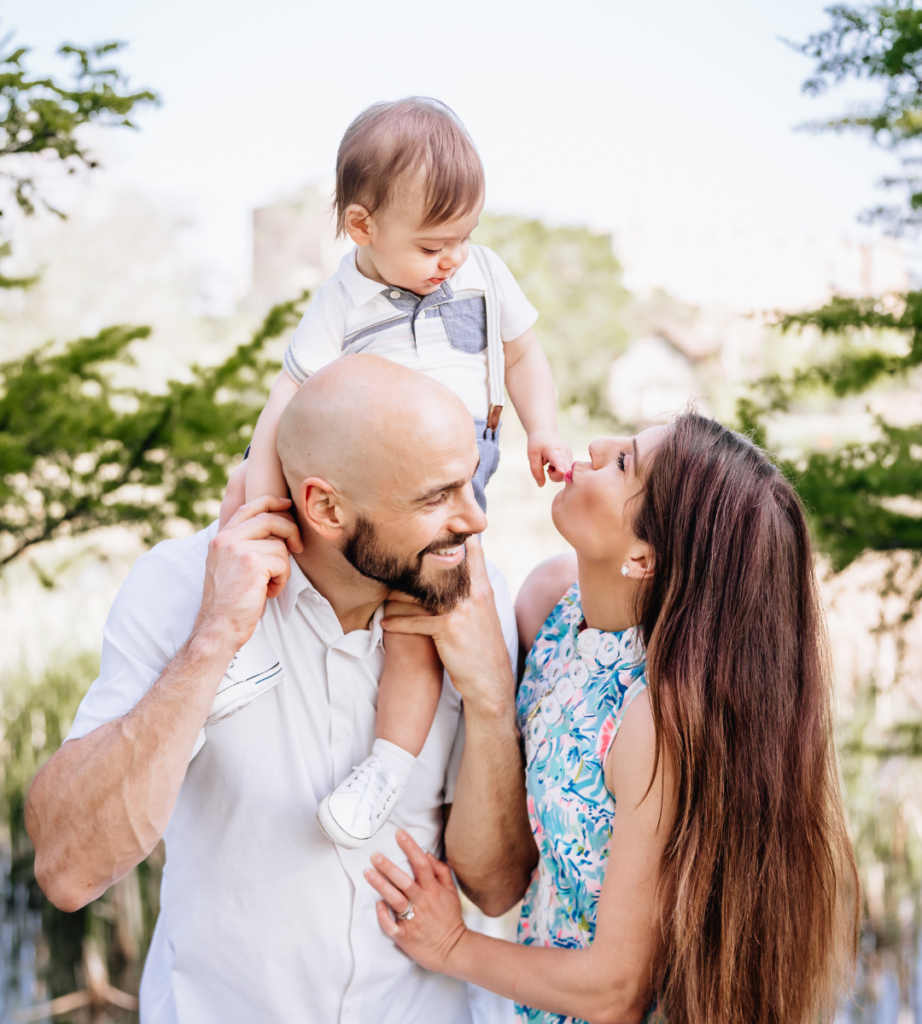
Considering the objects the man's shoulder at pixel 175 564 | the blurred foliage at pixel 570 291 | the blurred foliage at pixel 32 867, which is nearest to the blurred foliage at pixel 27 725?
the blurred foliage at pixel 32 867

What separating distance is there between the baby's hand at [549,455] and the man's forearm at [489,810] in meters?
0.50

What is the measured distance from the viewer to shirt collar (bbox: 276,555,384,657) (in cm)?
194

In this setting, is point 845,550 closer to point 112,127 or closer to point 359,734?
point 359,734

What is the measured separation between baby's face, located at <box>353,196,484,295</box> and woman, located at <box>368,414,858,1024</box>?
0.51 meters

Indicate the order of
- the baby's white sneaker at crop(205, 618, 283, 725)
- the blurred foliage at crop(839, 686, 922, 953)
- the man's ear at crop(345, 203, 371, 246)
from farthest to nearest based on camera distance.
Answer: the blurred foliage at crop(839, 686, 922, 953) → the man's ear at crop(345, 203, 371, 246) → the baby's white sneaker at crop(205, 618, 283, 725)

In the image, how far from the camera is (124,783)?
5.33 ft

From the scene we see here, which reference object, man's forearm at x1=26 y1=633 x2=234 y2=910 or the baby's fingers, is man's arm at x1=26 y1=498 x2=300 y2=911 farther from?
the baby's fingers

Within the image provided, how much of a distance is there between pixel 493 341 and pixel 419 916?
1224mm

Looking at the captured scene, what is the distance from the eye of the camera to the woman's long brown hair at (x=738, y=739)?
169 centimetres

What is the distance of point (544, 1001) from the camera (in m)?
1.77

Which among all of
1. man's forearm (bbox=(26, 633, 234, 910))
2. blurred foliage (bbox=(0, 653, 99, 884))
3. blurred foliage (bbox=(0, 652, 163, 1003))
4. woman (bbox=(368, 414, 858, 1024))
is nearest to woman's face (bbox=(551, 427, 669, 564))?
woman (bbox=(368, 414, 858, 1024))

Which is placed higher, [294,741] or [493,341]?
[493,341]

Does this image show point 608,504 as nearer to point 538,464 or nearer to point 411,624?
point 538,464

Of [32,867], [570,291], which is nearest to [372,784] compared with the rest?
[32,867]
